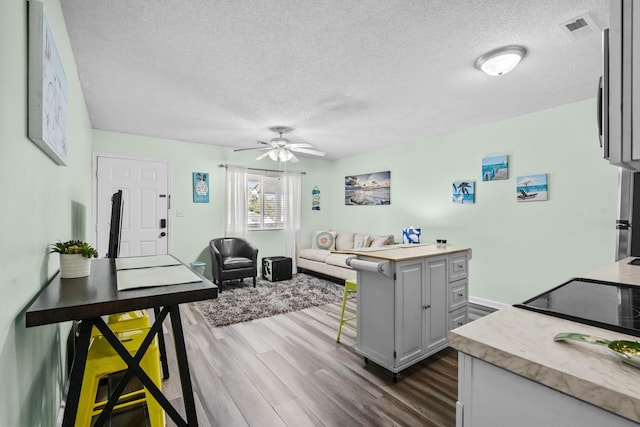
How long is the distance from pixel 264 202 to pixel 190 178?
1427mm

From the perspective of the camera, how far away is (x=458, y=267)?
2.71 metres

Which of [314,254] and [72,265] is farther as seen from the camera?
[314,254]

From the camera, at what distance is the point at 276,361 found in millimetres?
2506

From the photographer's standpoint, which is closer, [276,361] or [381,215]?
[276,361]

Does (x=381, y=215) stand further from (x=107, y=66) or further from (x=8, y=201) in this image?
(x=8, y=201)

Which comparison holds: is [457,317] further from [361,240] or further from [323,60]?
[361,240]

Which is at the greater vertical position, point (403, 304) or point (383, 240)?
point (383, 240)

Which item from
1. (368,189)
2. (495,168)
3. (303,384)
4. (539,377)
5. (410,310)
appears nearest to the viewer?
(539,377)

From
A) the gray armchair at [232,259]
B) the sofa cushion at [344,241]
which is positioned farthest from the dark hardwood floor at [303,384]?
the sofa cushion at [344,241]

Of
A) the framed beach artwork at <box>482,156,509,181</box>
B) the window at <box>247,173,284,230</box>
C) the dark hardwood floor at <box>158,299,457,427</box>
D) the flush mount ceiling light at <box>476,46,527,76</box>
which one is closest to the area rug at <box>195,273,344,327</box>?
the dark hardwood floor at <box>158,299,457,427</box>

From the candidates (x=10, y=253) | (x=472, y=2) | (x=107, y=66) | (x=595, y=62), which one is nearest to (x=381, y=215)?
(x=595, y=62)

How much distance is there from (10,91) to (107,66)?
74.2 inches

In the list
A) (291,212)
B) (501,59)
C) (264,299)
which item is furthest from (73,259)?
(291,212)

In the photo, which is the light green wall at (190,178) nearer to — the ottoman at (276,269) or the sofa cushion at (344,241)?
the ottoman at (276,269)
